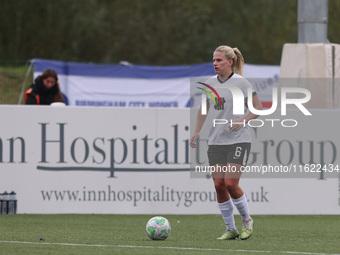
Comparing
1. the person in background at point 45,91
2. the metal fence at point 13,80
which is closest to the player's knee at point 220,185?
the person in background at point 45,91

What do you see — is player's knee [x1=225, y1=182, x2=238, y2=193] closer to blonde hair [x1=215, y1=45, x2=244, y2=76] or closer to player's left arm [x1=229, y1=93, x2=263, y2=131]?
player's left arm [x1=229, y1=93, x2=263, y2=131]

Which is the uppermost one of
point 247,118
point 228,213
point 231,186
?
point 247,118

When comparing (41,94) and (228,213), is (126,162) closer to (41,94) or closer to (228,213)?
(41,94)

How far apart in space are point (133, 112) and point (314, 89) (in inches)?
124

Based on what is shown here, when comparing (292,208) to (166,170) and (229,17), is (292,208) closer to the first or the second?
(166,170)

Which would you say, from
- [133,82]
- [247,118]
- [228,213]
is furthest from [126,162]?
[133,82]

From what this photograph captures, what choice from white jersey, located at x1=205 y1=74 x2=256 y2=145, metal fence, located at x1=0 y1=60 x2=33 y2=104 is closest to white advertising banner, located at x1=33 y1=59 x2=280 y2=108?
metal fence, located at x1=0 y1=60 x2=33 y2=104

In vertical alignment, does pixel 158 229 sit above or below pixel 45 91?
below

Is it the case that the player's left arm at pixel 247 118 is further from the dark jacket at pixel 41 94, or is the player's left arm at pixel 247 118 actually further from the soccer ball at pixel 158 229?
the dark jacket at pixel 41 94

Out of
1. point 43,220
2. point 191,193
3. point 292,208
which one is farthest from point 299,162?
point 43,220

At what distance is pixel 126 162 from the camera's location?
14.3 metres

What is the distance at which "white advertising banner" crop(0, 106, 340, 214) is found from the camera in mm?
14219

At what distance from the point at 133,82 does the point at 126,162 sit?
9.39m

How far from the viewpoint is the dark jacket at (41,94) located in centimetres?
1541
